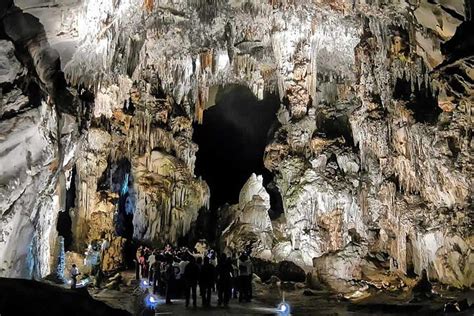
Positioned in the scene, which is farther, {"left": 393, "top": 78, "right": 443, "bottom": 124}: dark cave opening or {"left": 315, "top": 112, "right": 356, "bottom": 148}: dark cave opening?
{"left": 315, "top": 112, "right": 356, "bottom": 148}: dark cave opening

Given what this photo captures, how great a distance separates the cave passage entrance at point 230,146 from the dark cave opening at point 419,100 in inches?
381

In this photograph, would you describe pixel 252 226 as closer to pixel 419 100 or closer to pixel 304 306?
pixel 419 100

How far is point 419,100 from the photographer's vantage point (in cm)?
1477

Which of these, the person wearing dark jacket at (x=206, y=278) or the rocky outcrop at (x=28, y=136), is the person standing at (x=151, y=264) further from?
the person wearing dark jacket at (x=206, y=278)

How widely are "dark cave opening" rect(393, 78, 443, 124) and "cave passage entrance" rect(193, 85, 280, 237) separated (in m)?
9.69

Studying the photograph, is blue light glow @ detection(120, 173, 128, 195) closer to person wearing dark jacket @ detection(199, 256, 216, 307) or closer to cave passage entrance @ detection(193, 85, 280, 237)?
cave passage entrance @ detection(193, 85, 280, 237)

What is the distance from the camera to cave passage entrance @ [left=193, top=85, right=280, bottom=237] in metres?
25.1

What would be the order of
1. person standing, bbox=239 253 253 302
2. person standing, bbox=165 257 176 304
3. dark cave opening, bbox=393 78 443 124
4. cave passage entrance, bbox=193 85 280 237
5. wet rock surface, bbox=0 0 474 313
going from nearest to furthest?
person standing, bbox=239 253 253 302, person standing, bbox=165 257 176 304, wet rock surface, bbox=0 0 474 313, dark cave opening, bbox=393 78 443 124, cave passage entrance, bbox=193 85 280 237

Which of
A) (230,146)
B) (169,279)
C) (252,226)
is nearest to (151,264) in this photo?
(169,279)

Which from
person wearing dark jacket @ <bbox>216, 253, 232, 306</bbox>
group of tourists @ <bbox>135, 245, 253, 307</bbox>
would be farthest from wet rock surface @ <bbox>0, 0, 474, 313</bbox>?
person wearing dark jacket @ <bbox>216, 253, 232, 306</bbox>

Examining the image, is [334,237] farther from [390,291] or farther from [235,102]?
[235,102]

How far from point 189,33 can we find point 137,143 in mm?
4559

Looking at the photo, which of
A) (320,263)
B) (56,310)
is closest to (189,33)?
(320,263)

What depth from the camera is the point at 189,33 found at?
16.7 metres
